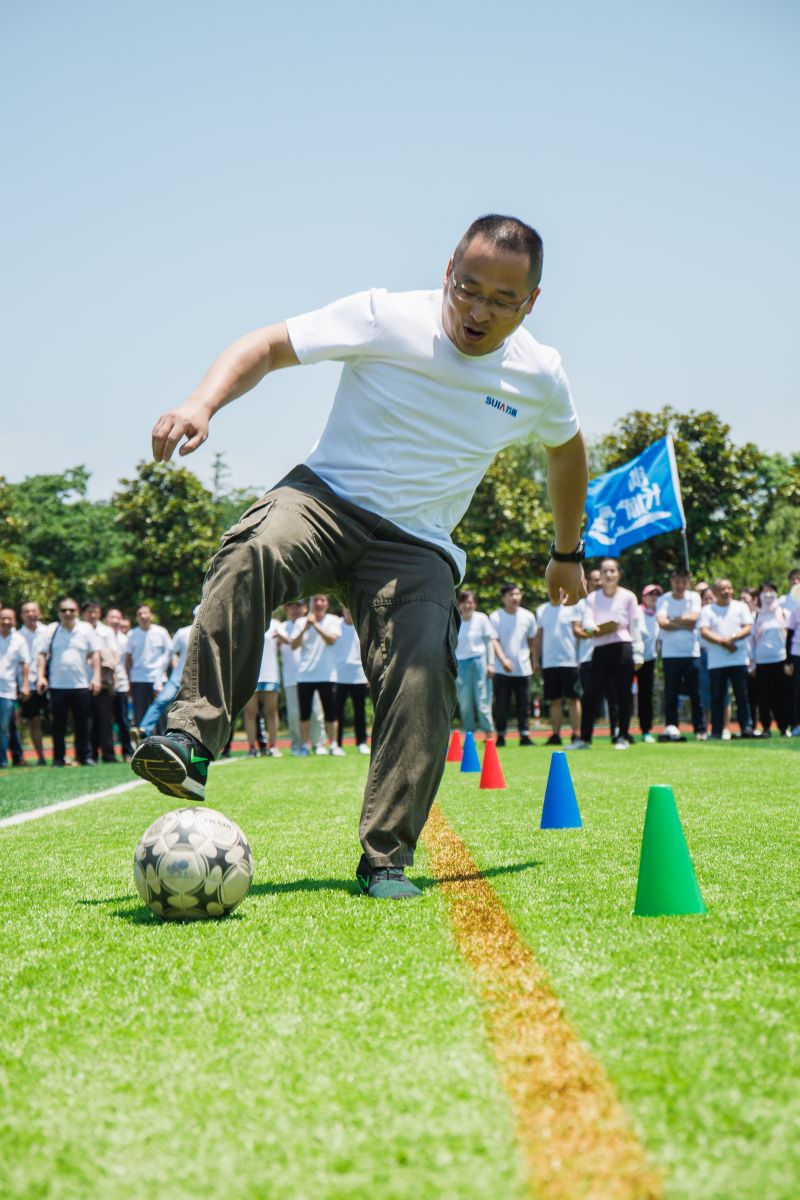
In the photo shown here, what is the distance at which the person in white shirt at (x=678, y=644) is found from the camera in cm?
1647

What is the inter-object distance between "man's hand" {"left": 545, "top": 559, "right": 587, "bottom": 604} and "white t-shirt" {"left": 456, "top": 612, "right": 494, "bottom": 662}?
1140 centimetres

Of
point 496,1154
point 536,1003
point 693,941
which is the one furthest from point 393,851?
point 496,1154

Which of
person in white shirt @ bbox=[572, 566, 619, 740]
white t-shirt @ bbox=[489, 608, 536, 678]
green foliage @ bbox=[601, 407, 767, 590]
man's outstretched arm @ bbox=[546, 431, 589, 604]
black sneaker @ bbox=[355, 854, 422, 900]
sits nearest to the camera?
black sneaker @ bbox=[355, 854, 422, 900]

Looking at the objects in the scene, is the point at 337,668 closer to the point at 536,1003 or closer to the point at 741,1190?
the point at 536,1003

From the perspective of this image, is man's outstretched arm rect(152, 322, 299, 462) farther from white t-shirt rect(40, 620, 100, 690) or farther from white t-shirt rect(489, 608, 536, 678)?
white t-shirt rect(489, 608, 536, 678)

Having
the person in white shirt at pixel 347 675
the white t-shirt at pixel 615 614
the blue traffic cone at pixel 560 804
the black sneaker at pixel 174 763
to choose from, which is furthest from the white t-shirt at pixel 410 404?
the person in white shirt at pixel 347 675

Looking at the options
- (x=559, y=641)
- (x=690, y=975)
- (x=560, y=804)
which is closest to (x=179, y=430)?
(x=690, y=975)

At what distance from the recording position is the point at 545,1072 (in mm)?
2150

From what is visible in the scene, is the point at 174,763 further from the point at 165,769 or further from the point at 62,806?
the point at 62,806

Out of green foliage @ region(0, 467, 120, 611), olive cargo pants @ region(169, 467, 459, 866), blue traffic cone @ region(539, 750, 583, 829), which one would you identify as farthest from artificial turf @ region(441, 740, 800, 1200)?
green foliage @ region(0, 467, 120, 611)

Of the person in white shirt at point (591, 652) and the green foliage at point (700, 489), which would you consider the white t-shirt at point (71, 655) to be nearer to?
the person in white shirt at point (591, 652)

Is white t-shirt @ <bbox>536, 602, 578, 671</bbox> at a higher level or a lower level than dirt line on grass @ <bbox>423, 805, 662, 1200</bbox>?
higher

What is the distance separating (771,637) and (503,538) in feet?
61.0

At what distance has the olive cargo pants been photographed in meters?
4.03
